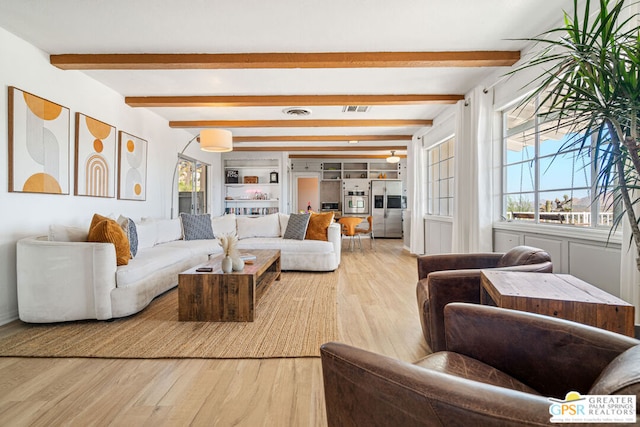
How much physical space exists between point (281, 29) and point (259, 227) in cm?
347

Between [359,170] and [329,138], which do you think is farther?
[359,170]

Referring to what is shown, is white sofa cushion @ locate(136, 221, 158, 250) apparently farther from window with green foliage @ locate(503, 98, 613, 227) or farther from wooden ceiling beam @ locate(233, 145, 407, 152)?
wooden ceiling beam @ locate(233, 145, 407, 152)

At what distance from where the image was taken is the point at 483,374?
3.61ft

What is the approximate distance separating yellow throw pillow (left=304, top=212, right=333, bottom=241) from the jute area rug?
2.00m

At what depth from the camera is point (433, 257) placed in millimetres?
2592

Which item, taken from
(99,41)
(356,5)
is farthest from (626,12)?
(99,41)

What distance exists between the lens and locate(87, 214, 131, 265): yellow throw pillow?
284 centimetres

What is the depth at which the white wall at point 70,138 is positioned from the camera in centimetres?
284

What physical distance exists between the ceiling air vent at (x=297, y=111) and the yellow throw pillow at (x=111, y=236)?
3.24m

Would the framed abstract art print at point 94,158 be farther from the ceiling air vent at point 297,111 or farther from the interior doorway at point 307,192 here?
the interior doorway at point 307,192

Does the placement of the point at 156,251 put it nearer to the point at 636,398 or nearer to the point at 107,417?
the point at 107,417

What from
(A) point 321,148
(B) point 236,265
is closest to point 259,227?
(B) point 236,265

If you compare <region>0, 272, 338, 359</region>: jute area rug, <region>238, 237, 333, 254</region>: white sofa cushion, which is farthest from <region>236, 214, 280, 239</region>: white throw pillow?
<region>0, 272, 338, 359</region>: jute area rug

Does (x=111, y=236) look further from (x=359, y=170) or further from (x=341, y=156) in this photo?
(x=359, y=170)
